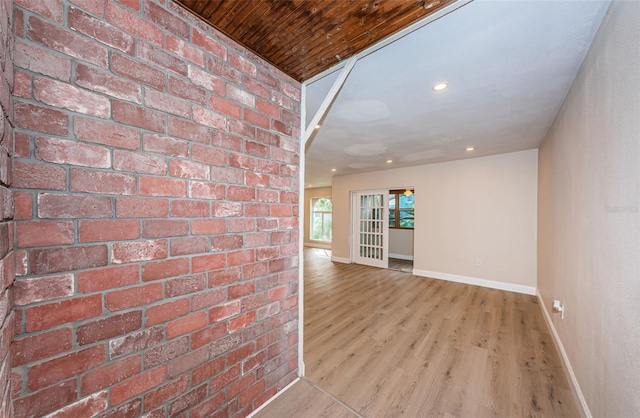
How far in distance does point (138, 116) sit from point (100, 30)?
30 centimetres

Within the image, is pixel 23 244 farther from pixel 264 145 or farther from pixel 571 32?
pixel 571 32

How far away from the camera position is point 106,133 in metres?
0.86

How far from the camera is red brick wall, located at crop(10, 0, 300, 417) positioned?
0.74m

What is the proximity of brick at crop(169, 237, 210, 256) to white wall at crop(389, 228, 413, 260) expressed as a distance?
21.0 ft

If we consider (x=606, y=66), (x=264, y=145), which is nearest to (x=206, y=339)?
(x=264, y=145)

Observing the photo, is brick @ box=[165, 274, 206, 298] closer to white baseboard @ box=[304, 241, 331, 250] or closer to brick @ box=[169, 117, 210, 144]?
brick @ box=[169, 117, 210, 144]

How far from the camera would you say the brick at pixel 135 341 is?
0.88 m

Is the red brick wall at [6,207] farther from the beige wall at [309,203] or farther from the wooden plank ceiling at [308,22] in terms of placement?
the beige wall at [309,203]

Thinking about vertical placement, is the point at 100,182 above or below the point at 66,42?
below

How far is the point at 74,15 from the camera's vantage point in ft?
2.60

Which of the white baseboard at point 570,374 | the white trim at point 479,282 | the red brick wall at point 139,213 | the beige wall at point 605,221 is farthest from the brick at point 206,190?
the white trim at point 479,282

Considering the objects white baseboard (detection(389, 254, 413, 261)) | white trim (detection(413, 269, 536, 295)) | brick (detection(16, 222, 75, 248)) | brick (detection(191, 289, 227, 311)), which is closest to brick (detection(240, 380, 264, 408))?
brick (detection(191, 289, 227, 311))

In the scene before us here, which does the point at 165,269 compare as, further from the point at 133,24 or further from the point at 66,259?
the point at 133,24

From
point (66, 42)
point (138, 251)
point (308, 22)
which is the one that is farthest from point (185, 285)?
point (308, 22)
